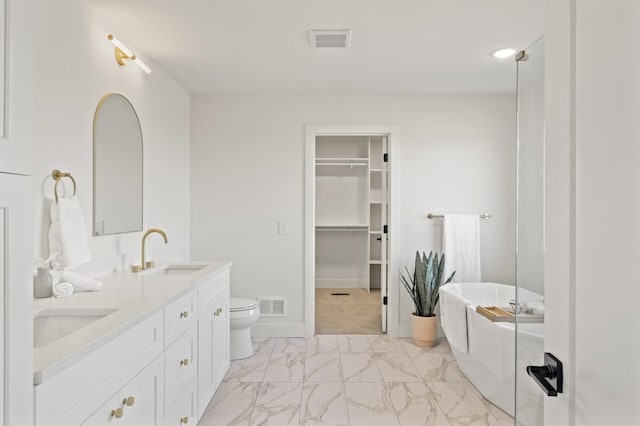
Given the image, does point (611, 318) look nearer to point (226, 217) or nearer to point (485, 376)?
point (485, 376)

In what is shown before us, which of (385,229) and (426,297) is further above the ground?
(385,229)

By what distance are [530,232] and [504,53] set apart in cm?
221

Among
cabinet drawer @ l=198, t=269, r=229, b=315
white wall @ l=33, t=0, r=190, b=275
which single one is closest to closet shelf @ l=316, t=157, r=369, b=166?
white wall @ l=33, t=0, r=190, b=275

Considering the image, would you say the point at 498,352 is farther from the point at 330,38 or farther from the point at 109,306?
the point at 330,38

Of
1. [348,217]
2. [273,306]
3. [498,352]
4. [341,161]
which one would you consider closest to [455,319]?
[498,352]

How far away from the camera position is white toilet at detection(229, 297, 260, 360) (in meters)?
3.34

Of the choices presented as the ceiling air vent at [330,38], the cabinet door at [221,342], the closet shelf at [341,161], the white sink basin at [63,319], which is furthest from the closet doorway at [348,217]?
the white sink basin at [63,319]

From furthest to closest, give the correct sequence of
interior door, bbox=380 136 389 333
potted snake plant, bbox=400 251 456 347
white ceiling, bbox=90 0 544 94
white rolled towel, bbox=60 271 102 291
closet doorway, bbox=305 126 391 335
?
closet doorway, bbox=305 126 391 335
interior door, bbox=380 136 389 333
potted snake plant, bbox=400 251 456 347
white ceiling, bbox=90 0 544 94
white rolled towel, bbox=60 271 102 291

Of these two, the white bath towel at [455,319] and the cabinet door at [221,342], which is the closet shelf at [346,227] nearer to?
the white bath towel at [455,319]

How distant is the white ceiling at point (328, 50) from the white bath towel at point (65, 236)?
3.83 ft

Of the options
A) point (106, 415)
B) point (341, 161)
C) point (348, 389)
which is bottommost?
point (348, 389)

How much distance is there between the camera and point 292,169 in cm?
402

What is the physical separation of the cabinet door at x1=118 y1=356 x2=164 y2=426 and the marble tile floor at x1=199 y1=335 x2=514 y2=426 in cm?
82

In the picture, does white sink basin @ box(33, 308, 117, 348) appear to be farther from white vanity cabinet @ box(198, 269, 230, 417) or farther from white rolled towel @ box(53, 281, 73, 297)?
white vanity cabinet @ box(198, 269, 230, 417)
